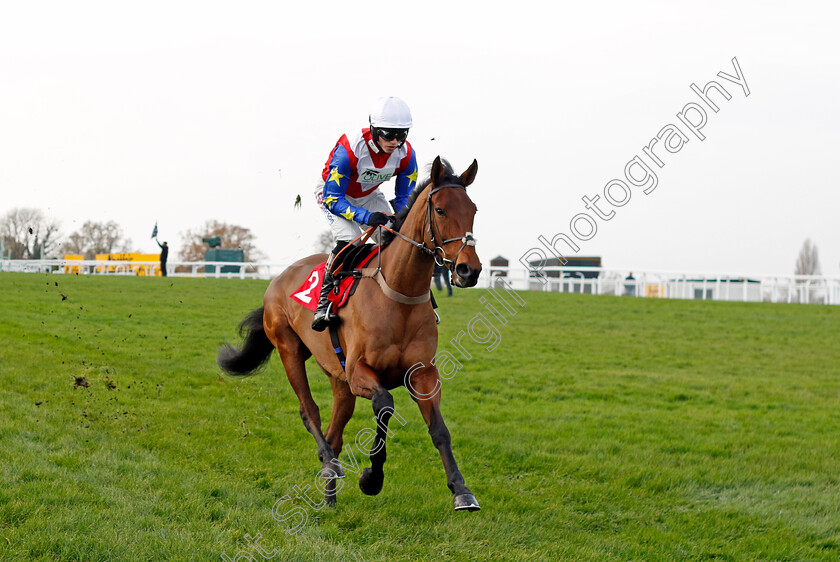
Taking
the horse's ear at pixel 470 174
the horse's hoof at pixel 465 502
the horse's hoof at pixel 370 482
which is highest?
the horse's ear at pixel 470 174

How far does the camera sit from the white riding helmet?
5.45 metres

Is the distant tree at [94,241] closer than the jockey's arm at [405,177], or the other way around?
the jockey's arm at [405,177]

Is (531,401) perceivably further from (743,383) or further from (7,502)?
(7,502)

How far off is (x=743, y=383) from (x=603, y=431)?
4.89 metres

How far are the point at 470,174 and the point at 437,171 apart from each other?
0.75ft

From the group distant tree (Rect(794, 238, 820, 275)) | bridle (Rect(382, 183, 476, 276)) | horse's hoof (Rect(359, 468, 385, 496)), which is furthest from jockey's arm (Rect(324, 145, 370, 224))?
distant tree (Rect(794, 238, 820, 275))

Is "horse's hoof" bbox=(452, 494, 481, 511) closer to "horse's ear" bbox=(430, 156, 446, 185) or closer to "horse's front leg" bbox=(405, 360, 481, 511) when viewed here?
"horse's front leg" bbox=(405, 360, 481, 511)

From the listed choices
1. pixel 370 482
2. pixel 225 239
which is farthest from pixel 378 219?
pixel 225 239

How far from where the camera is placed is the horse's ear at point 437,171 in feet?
15.6

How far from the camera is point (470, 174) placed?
4.87 m

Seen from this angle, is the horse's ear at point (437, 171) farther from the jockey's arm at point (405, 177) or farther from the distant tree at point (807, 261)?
the distant tree at point (807, 261)

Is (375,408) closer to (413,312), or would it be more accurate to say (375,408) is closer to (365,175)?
(413,312)

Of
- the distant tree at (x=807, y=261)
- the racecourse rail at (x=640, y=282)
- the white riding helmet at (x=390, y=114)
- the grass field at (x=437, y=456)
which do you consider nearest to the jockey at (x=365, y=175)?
the white riding helmet at (x=390, y=114)

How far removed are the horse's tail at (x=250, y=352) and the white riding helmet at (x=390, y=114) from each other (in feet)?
9.55
